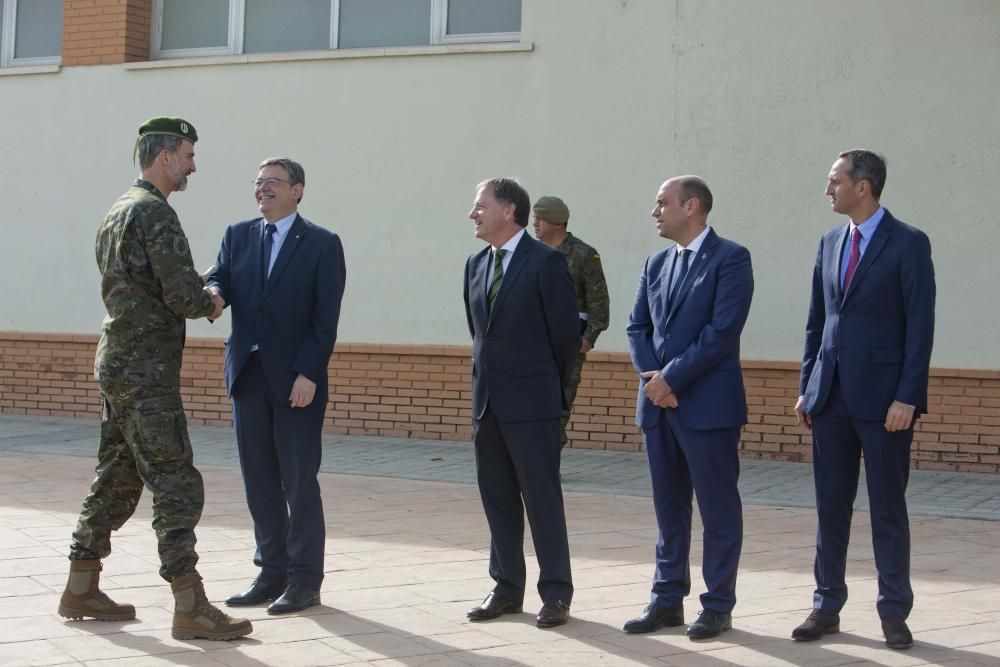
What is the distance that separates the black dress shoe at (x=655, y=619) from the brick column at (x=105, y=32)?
963cm

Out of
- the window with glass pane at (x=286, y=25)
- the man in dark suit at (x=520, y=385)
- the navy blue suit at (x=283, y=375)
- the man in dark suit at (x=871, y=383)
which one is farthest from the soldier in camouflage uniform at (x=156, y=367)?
the window with glass pane at (x=286, y=25)

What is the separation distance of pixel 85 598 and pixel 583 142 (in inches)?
275

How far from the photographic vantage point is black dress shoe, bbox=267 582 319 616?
5879 millimetres

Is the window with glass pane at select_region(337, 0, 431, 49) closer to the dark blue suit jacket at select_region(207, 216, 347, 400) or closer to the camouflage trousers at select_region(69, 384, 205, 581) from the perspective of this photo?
the dark blue suit jacket at select_region(207, 216, 347, 400)

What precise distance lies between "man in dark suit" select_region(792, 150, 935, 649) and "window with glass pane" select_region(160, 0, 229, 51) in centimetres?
912

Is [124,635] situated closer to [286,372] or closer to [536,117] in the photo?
[286,372]

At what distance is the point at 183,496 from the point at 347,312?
23.4 feet

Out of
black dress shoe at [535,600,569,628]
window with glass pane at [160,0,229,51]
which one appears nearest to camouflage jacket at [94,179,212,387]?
black dress shoe at [535,600,569,628]

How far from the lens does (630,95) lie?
37.7ft

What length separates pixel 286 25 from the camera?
43.1 ft

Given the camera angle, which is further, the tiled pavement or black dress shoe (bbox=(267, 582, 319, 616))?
black dress shoe (bbox=(267, 582, 319, 616))

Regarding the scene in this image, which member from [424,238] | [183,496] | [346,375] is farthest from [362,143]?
[183,496]

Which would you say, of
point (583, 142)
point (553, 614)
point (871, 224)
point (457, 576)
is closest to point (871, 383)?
point (871, 224)

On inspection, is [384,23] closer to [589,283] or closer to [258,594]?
[589,283]
